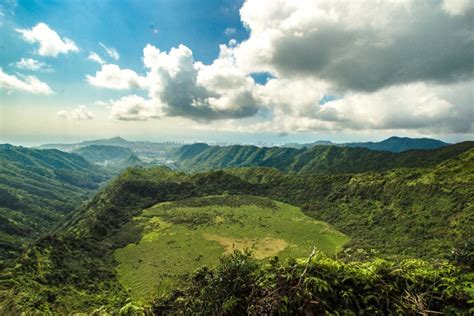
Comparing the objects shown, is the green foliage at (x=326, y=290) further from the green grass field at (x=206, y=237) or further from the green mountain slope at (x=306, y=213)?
the green grass field at (x=206, y=237)

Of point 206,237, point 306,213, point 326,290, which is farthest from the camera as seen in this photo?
point 306,213

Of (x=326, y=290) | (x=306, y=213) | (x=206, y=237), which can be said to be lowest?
(x=206, y=237)

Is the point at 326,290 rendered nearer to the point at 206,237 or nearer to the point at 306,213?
the point at 206,237


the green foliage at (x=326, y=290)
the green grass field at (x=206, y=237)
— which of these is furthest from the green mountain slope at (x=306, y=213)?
the green grass field at (x=206, y=237)

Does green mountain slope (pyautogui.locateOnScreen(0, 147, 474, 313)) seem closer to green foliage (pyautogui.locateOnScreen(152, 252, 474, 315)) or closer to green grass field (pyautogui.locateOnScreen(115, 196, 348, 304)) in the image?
green foliage (pyautogui.locateOnScreen(152, 252, 474, 315))

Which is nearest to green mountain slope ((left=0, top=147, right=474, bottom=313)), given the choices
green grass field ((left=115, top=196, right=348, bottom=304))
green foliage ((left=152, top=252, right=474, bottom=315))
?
green foliage ((left=152, top=252, right=474, bottom=315))

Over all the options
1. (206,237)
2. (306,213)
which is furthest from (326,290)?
(306,213)
